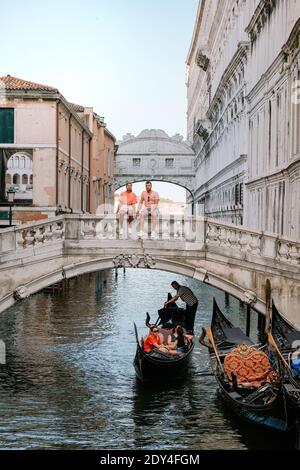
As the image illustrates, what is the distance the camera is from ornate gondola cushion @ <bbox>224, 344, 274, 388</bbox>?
40.9 feet

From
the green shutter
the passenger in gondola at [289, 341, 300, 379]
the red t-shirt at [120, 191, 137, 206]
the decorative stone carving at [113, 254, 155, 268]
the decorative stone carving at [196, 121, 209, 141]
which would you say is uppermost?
the decorative stone carving at [196, 121, 209, 141]

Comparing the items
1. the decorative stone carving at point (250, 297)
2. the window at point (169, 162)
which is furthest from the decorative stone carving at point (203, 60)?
the decorative stone carving at point (250, 297)

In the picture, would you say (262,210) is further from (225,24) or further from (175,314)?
(225,24)

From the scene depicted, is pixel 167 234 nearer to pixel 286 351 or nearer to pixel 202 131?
pixel 286 351

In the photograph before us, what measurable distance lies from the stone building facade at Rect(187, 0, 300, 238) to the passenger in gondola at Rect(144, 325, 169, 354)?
3.54 metres

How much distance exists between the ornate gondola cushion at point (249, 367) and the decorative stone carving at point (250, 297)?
1.59m

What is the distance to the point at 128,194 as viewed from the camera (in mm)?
14445

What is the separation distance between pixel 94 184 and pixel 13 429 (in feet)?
82.5

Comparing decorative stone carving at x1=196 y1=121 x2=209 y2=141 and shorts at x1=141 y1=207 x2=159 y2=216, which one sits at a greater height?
decorative stone carving at x1=196 y1=121 x2=209 y2=141

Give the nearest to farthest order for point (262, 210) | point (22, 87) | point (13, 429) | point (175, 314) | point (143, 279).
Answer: point (13, 429), point (175, 314), point (262, 210), point (22, 87), point (143, 279)

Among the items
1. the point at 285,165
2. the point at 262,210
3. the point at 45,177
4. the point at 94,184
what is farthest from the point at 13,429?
the point at 94,184

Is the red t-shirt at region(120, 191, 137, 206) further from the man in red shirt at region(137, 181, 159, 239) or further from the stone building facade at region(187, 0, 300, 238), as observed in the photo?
the stone building facade at region(187, 0, 300, 238)

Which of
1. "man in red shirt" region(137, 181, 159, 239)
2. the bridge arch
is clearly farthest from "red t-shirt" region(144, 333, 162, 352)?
"man in red shirt" region(137, 181, 159, 239)

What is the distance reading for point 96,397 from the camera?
14.0 metres
